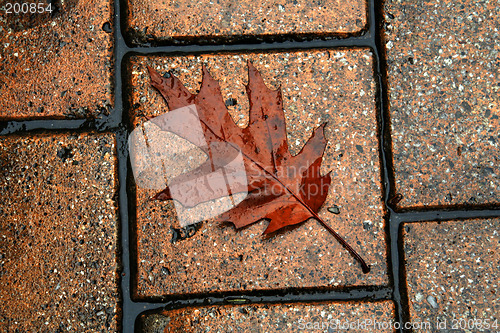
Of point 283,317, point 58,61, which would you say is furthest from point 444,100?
point 58,61

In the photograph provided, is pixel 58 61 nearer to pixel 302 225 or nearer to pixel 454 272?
pixel 302 225

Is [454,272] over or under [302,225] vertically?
under

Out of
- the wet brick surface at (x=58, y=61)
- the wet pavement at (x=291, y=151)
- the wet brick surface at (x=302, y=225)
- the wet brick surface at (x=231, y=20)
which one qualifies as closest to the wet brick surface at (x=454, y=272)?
the wet pavement at (x=291, y=151)

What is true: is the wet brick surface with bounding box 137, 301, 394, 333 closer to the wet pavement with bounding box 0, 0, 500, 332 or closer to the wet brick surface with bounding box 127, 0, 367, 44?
the wet pavement with bounding box 0, 0, 500, 332

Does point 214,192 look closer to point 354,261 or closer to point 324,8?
point 354,261

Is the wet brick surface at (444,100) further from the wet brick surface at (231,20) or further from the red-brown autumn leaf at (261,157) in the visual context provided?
the red-brown autumn leaf at (261,157)
